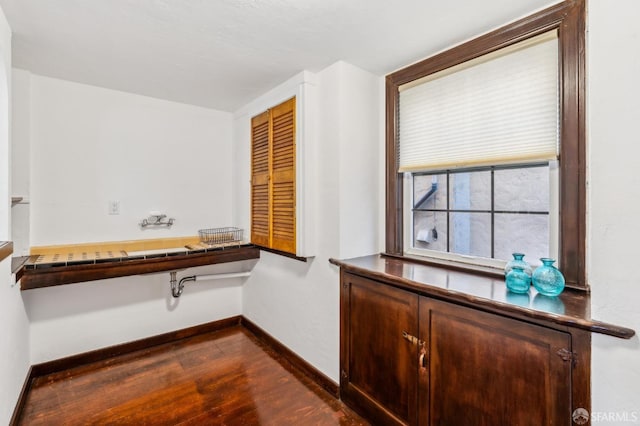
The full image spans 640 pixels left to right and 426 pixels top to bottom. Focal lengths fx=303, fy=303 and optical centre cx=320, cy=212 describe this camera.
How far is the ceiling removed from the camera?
138cm

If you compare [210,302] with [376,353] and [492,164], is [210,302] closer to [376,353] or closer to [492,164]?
[376,353]

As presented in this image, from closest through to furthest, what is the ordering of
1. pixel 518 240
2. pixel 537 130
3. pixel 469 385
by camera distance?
pixel 469 385 → pixel 537 130 → pixel 518 240

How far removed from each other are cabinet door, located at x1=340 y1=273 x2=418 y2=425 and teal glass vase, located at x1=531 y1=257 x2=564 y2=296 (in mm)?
502

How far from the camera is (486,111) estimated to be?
1.57 meters

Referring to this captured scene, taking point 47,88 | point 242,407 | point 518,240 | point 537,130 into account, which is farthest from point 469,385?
point 47,88

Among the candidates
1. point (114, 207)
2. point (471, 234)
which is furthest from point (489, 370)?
point (114, 207)

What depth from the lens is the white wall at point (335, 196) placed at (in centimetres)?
192

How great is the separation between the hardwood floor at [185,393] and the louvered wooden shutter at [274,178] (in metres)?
0.92

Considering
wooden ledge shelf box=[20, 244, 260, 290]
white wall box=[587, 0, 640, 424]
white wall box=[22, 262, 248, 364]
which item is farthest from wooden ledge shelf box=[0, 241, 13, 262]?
white wall box=[587, 0, 640, 424]

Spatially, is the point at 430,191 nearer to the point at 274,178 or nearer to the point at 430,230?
the point at 430,230

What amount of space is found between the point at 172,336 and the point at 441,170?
257 centimetres

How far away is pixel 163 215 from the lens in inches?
105

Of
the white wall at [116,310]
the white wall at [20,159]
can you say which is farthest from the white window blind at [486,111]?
the white wall at [20,159]

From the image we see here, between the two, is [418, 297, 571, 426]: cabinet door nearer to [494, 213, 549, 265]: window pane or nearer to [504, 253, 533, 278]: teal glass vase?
[504, 253, 533, 278]: teal glass vase
